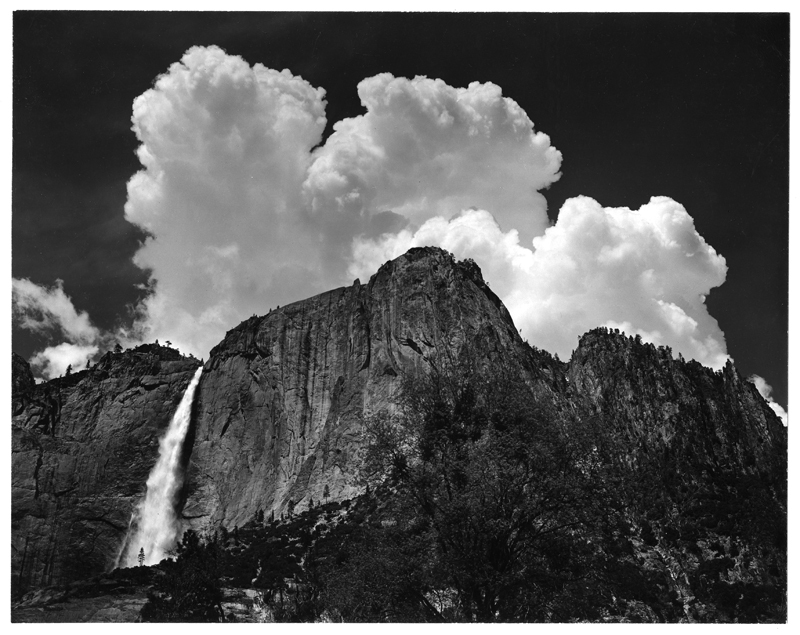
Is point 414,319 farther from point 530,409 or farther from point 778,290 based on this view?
point 778,290

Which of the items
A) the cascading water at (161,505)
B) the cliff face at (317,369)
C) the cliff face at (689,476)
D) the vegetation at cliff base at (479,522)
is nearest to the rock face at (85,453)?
the cascading water at (161,505)

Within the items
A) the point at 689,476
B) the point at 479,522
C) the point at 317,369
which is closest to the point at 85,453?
the point at 317,369

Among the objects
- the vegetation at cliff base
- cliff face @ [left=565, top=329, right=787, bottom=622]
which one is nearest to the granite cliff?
cliff face @ [left=565, top=329, right=787, bottom=622]

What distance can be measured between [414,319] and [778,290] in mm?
60267

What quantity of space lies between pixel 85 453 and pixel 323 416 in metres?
35.7

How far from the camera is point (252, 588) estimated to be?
47.6 meters

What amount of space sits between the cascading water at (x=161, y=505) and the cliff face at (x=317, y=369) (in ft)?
9.36

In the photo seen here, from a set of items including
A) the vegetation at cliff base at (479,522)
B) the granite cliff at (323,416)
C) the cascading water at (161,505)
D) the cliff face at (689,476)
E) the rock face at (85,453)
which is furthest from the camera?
the rock face at (85,453)

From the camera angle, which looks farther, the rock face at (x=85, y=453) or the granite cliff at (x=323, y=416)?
the rock face at (x=85, y=453)

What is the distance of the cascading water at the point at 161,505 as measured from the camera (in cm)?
8619

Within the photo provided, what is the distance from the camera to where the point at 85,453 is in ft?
335

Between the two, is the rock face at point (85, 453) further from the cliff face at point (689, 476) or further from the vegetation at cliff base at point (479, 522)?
the vegetation at cliff base at point (479, 522)

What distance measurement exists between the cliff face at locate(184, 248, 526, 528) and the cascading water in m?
2.85

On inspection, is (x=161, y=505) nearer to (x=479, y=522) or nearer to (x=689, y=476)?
(x=689, y=476)
